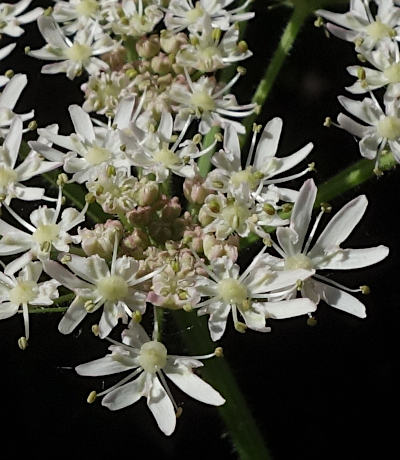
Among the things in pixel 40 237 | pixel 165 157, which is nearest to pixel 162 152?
pixel 165 157

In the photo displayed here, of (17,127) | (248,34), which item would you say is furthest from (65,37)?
(248,34)

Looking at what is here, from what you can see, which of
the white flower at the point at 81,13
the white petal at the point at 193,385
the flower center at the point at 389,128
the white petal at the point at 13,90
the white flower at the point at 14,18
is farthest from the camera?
the white flower at the point at 14,18

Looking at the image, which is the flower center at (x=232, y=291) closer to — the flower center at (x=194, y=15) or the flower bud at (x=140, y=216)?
the flower bud at (x=140, y=216)

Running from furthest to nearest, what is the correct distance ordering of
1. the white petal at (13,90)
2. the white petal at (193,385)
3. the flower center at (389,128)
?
the white petal at (13,90), the flower center at (389,128), the white petal at (193,385)

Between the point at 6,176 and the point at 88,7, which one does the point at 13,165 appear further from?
the point at 88,7

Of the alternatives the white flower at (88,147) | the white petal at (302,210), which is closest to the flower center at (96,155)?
the white flower at (88,147)

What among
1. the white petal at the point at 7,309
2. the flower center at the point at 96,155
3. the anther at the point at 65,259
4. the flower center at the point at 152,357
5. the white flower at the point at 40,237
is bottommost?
the flower center at the point at 152,357

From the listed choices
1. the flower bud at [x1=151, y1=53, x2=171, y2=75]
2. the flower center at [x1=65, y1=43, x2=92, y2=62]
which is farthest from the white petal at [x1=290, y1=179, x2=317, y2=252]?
the flower center at [x1=65, y1=43, x2=92, y2=62]
